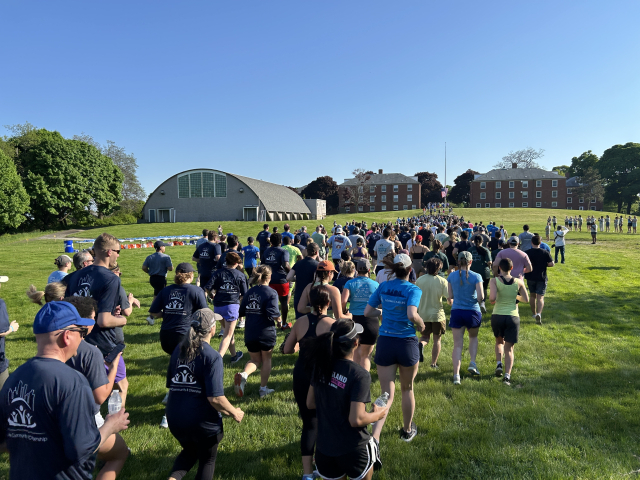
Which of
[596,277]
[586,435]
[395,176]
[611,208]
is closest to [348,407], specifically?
[586,435]

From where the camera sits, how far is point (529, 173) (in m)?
89.6

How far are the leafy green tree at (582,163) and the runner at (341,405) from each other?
370ft

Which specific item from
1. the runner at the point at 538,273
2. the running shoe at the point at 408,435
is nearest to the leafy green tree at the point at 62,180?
the runner at the point at 538,273

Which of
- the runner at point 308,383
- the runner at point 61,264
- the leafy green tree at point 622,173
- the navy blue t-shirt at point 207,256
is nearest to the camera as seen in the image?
the runner at point 308,383

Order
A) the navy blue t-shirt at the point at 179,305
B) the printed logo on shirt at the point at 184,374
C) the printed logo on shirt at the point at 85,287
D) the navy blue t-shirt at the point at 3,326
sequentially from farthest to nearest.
→ the navy blue t-shirt at the point at 179,305 → the printed logo on shirt at the point at 85,287 → the navy blue t-shirt at the point at 3,326 → the printed logo on shirt at the point at 184,374

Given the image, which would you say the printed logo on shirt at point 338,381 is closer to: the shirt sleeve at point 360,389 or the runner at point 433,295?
the shirt sleeve at point 360,389

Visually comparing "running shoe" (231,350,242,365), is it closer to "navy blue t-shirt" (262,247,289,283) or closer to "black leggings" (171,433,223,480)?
"navy blue t-shirt" (262,247,289,283)

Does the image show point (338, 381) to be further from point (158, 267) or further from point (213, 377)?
point (158, 267)

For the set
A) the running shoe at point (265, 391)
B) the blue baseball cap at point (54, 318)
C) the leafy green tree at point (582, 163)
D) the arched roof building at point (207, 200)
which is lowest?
the running shoe at point (265, 391)

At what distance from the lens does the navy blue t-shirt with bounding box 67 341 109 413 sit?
10.2 feet

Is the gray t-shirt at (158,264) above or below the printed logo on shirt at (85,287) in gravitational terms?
below

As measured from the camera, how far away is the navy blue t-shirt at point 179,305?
5.21 metres

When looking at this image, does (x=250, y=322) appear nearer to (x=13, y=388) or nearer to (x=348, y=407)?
(x=348, y=407)

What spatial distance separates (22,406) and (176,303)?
3.13 metres
